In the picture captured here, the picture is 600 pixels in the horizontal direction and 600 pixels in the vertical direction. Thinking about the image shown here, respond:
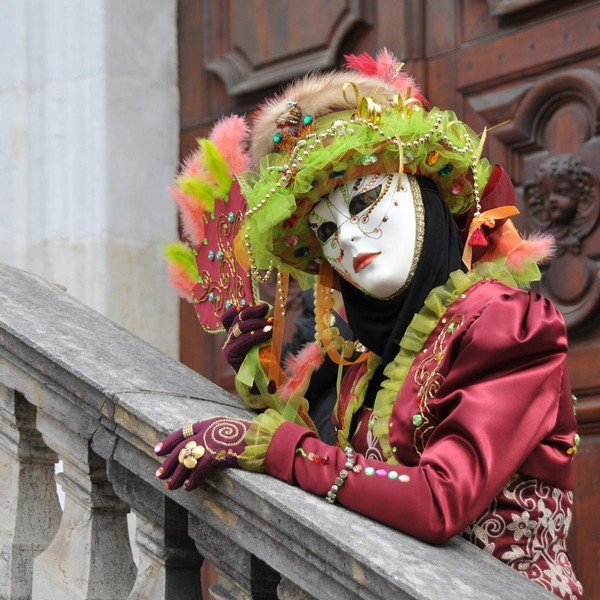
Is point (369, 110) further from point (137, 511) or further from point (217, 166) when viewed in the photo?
point (137, 511)

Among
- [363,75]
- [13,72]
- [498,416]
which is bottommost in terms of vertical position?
[498,416]

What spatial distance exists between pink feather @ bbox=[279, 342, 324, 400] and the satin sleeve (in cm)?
52

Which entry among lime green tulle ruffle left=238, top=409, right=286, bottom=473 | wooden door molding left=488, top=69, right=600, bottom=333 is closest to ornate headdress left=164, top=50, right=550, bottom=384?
lime green tulle ruffle left=238, top=409, right=286, bottom=473

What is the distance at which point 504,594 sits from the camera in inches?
76.2

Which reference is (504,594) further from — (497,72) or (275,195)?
(497,72)

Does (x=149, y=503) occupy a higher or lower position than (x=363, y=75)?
lower

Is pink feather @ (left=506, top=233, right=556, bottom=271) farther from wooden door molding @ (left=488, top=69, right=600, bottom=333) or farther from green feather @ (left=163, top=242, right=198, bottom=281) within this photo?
wooden door molding @ (left=488, top=69, right=600, bottom=333)

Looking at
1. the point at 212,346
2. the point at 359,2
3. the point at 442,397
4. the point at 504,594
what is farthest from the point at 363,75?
the point at 212,346

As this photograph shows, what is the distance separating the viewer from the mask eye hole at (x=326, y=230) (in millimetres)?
2619

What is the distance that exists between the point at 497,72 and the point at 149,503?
202cm

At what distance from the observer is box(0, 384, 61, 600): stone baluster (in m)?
2.53

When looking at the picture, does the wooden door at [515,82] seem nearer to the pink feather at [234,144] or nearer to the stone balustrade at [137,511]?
the pink feather at [234,144]

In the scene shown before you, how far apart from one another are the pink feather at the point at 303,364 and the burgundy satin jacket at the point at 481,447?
0.34 meters

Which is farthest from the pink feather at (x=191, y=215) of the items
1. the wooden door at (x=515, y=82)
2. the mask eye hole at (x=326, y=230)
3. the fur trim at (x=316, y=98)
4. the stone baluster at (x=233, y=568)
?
the wooden door at (x=515, y=82)
